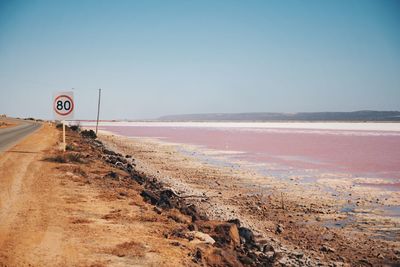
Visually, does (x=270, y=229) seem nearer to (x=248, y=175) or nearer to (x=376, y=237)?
(x=376, y=237)

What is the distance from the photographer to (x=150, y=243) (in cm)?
607

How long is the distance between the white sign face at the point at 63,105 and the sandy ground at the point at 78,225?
5.29m

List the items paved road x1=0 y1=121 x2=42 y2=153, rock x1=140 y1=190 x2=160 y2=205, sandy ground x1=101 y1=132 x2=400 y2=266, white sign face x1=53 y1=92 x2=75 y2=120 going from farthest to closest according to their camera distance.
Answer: paved road x1=0 y1=121 x2=42 y2=153, white sign face x1=53 y1=92 x2=75 y2=120, rock x1=140 y1=190 x2=160 y2=205, sandy ground x1=101 y1=132 x2=400 y2=266

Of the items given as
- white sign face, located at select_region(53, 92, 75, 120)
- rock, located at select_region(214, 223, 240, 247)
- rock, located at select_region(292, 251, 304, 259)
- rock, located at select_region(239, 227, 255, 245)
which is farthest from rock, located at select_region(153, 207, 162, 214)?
white sign face, located at select_region(53, 92, 75, 120)

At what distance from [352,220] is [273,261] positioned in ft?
16.0

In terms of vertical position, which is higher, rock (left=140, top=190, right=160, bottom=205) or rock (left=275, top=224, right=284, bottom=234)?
rock (left=140, top=190, right=160, bottom=205)

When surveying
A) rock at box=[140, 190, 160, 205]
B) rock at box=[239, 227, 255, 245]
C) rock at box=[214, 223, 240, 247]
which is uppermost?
rock at box=[140, 190, 160, 205]

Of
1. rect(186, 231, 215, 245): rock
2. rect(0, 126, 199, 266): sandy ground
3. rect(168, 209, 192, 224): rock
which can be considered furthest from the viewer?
rect(168, 209, 192, 224): rock

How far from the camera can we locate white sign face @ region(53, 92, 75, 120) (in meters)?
16.4

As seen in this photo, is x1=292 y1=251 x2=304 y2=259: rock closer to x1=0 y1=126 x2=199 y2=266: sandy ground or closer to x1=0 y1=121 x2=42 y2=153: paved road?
x1=0 y1=126 x2=199 y2=266: sandy ground

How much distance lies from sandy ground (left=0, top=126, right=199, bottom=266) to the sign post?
5287 mm

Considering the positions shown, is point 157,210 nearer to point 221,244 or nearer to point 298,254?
point 221,244

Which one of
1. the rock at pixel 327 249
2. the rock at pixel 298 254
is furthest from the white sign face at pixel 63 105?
the rock at pixel 327 249

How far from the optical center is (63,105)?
16422mm
